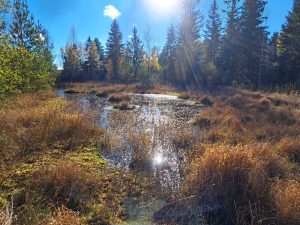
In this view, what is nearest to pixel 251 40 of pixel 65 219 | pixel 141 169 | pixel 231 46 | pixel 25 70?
pixel 231 46

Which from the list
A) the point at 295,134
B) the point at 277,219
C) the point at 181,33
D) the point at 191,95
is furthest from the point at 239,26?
the point at 277,219

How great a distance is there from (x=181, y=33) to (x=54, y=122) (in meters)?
28.4

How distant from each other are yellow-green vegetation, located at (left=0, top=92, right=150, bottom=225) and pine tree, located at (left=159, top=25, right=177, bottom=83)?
31034mm

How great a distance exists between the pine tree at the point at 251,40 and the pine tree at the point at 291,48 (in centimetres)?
224

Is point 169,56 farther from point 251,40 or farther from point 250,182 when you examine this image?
point 250,182

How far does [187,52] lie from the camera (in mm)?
32625

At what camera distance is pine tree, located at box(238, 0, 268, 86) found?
1179 inches

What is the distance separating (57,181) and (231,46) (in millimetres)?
30968

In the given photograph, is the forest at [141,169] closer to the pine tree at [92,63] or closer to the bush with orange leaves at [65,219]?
the bush with orange leaves at [65,219]

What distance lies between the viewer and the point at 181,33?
1299 inches

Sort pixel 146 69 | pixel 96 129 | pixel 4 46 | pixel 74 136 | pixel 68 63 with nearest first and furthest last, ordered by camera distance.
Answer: pixel 4 46 < pixel 74 136 < pixel 96 129 < pixel 146 69 < pixel 68 63

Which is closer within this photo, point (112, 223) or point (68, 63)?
point (112, 223)

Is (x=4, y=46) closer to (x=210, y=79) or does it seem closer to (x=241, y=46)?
(x=210, y=79)

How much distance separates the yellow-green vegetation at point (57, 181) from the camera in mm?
3595
